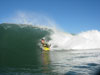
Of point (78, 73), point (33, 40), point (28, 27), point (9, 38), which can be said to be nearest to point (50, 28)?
point (28, 27)

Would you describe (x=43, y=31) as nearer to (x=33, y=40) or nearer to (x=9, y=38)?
(x=33, y=40)

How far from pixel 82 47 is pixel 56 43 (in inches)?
230

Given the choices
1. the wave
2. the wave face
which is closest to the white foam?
the wave

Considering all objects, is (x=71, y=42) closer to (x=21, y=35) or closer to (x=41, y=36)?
(x=41, y=36)

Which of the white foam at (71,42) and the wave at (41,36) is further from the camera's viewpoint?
the white foam at (71,42)

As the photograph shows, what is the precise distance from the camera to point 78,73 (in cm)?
861

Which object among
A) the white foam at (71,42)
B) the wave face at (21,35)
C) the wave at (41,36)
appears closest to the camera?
the wave face at (21,35)

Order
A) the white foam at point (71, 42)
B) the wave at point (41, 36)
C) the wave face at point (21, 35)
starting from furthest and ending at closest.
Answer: the white foam at point (71, 42), the wave at point (41, 36), the wave face at point (21, 35)

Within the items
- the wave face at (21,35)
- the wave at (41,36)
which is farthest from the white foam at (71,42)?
the wave face at (21,35)

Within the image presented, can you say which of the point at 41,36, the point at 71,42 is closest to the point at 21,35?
the point at 41,36

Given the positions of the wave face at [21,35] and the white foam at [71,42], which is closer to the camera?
the wave face at [21,35]

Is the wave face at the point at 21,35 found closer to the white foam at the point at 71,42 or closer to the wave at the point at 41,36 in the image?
the wave at the point at 41,36

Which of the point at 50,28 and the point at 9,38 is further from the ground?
the point at 50,28

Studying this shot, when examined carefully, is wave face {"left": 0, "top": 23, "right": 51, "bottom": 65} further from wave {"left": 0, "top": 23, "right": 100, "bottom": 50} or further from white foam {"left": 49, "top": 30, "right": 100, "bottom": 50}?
white foam {"left": 49, "top": 30, "right": 100, "bottom": 50}
